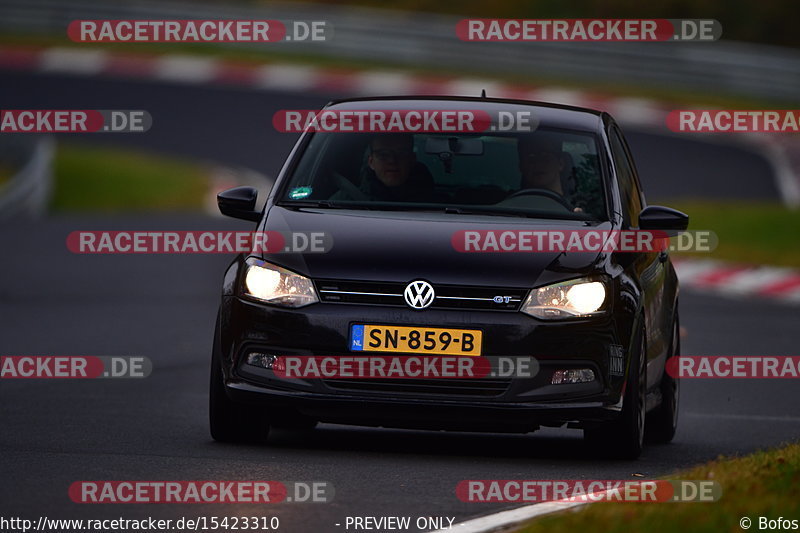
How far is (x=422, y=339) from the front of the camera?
8523 millimetres

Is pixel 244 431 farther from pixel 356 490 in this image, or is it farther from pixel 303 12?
pixel 303 12

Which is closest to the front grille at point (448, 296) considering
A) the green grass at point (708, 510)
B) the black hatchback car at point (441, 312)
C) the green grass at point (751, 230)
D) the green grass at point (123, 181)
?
the black hatchback car at point (441, 312)

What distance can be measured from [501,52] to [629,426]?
1293 inches

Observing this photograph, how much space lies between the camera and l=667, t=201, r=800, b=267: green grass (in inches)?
886

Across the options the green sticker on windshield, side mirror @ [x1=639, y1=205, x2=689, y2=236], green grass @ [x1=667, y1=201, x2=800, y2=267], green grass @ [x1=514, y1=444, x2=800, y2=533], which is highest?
green grass @ [x1=667, y1=201, x2=800, y2=267]

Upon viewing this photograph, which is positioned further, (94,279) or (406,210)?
(94,279)

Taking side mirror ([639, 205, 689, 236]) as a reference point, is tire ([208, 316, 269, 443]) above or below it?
below

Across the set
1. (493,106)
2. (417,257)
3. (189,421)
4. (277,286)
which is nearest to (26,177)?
(189,421)

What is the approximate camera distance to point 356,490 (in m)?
7.64

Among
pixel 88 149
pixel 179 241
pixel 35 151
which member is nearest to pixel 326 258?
pixel 179 241

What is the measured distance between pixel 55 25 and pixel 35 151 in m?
16.0

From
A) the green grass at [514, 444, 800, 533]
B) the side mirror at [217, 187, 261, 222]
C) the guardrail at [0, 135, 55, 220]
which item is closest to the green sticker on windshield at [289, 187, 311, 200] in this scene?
the side mirror at [217, 187, 261, 222]

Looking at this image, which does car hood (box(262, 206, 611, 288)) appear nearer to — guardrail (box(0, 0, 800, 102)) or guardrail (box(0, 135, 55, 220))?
guardrail (box(0, 135, 55, 220))

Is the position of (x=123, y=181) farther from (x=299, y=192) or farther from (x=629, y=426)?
(x=629, y=426)
